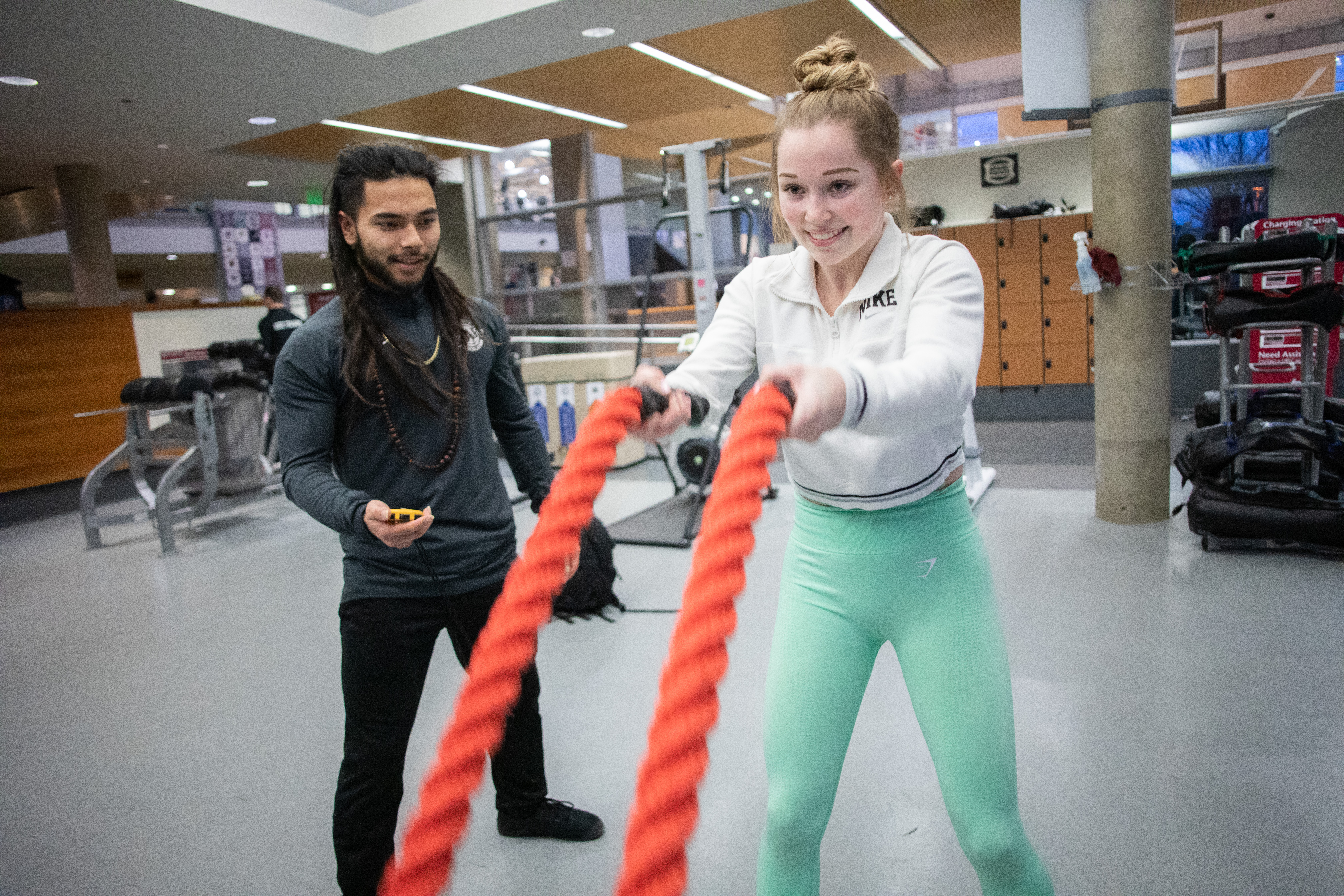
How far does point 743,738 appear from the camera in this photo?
106 inches

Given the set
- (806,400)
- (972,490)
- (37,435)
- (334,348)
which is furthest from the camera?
(37,435)

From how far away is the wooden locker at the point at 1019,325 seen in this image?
29.7 feet

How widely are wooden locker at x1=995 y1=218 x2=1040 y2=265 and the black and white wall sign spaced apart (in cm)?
68

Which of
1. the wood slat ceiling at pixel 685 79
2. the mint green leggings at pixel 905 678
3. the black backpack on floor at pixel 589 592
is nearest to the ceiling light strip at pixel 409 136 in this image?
the wood slat ceiling at pixel 685 79

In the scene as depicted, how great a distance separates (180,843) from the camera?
236 centimetres

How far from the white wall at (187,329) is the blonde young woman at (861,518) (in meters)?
9.68

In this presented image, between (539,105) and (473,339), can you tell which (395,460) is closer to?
(473,339)

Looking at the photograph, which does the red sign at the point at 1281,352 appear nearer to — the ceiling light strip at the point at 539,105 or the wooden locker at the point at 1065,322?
the wooden locker at the point at 1065,322

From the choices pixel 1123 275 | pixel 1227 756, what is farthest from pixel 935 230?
pixel 1227 756

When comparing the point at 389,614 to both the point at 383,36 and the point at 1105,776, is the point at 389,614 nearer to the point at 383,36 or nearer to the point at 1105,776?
the point at 1105,776

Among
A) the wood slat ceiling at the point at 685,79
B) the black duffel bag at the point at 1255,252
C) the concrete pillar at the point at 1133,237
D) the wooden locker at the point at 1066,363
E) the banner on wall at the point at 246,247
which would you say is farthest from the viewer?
the banner on wall at the point at 246,247

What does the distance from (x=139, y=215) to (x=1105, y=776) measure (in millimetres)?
17074

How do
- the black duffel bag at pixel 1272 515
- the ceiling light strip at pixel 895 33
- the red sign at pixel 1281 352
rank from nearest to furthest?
the black duffel bag at pixel 1272 515 → the red sign at pixel 1281 352 → the ceiling light strip at pixel 895 33

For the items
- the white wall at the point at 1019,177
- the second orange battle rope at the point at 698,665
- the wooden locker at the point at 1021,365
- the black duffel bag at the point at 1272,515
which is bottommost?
the black duffel bag at the point at 1272,515
